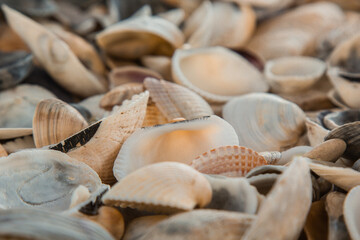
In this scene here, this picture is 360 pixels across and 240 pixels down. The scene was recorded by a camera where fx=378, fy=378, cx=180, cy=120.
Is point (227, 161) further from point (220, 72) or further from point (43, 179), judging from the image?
point (220, 72)

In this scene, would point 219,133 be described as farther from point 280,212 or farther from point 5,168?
point 5,168

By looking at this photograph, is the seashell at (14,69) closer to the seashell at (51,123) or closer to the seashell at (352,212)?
the seashell at (51,123)

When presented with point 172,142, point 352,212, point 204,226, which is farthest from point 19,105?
point 352,212

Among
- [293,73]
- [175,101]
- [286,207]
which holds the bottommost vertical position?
[293,73]

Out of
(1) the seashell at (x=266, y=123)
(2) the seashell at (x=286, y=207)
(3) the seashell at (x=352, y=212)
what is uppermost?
(2) the seashell at (x=286, y=207)

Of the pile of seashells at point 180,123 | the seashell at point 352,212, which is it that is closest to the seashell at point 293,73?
the pile of seashells at point 180,123

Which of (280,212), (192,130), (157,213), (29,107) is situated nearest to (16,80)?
(29,107)

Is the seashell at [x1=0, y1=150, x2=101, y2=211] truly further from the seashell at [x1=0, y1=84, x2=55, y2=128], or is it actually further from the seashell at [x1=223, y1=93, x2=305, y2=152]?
the seashell at [x1=223, y1=93, x2=305, y2=152]

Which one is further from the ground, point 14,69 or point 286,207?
point 286,207
